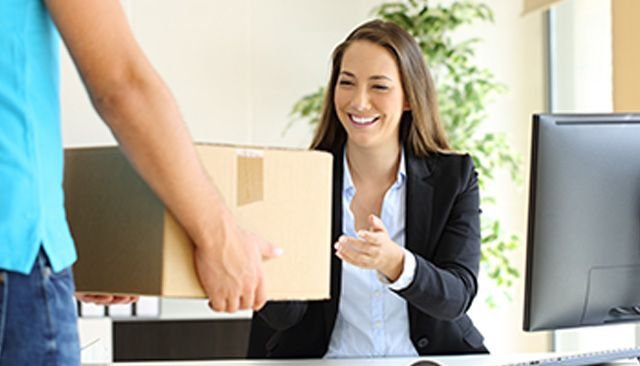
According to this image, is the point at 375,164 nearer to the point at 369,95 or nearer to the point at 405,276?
the point at 369,95

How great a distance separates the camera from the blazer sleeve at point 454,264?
2076mm

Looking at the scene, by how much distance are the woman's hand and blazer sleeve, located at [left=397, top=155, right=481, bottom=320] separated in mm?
114

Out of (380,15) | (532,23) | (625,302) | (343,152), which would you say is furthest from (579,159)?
(532,23)

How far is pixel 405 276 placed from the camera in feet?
6.63

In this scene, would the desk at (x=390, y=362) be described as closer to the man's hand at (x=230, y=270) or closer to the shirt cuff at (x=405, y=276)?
the shirt cuff at (x=405, y=276)

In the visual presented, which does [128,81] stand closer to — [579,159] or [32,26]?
[32,26]

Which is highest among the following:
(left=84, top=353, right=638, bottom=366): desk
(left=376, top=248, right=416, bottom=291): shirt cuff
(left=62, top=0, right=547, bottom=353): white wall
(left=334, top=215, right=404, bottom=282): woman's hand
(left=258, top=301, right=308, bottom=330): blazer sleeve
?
(left=62, top=0, right=547, bottom=353): white wall

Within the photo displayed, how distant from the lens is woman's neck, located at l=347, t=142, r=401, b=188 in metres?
2.42

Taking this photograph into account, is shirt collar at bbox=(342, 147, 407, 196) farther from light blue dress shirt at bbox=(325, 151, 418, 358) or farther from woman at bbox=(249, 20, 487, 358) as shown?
light blue dress shirt at bbox=(325, 151, 418, 358)

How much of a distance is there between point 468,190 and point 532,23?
9.53 ft

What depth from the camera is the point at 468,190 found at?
238 cm

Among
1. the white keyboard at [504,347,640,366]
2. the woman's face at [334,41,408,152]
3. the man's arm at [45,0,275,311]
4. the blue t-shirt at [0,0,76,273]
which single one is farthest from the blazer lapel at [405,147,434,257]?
the blue t-shirt at [0,0,76,273]

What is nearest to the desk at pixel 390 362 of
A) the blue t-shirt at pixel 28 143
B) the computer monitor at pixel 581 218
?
the computer monitor at pixel 581 218

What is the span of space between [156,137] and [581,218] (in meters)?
0.95
